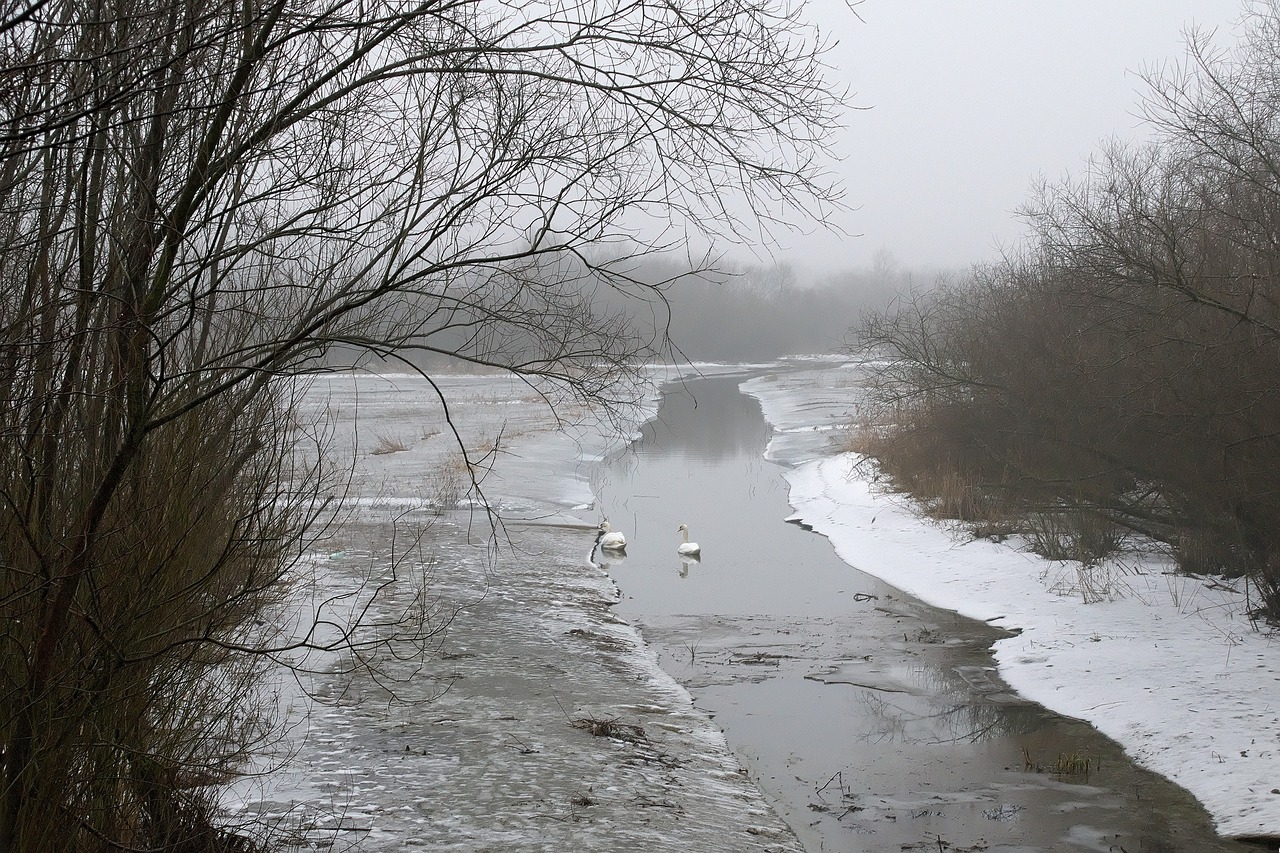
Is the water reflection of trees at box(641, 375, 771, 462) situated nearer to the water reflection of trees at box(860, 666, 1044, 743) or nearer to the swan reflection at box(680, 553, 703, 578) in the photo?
the swan reflection at box(680, 553, 703, 578)

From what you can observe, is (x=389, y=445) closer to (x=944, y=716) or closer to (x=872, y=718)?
(x=872, y=718)

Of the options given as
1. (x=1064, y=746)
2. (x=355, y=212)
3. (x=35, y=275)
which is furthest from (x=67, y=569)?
(x=1064, y=746)

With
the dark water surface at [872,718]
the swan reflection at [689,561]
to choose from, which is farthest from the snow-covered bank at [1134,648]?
the swan reflection at [689,561]

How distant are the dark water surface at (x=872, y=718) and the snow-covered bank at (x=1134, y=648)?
0.25 m

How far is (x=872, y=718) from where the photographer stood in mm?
→ 8586

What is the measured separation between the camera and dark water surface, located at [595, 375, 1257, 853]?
638 cm

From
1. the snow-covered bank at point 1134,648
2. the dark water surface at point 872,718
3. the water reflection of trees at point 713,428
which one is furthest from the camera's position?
the water reflection of trees at point 713,428

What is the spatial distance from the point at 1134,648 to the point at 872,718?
2.98m

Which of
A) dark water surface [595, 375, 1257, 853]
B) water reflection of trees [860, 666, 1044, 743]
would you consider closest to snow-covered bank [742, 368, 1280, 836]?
dark water surface [595, 375, 1257, 853]

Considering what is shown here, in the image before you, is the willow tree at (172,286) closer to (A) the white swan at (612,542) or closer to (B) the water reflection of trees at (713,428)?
(A) the white swan at (612,542)

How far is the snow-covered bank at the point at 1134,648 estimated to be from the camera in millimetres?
7098

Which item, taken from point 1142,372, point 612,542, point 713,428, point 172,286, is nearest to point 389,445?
point 612,542

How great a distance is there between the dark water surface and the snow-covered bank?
25 cm

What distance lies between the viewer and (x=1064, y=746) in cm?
784
